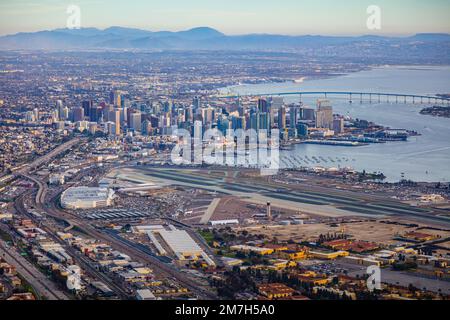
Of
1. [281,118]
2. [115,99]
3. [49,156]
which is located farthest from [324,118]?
[49,156]

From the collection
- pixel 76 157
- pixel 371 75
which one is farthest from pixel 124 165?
pixel 371 75

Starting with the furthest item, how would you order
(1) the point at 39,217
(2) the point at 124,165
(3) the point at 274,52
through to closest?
(3) the point at 274,52, (2) the point at 124,165, (1) the point at 39,217

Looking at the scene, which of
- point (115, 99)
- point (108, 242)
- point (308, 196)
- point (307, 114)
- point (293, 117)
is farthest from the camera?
point (115, 99)

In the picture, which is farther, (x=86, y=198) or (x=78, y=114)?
(x=78, y=114)

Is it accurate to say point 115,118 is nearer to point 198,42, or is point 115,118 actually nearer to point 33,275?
point 198,42

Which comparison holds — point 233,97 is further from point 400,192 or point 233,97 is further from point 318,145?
point 400,192
